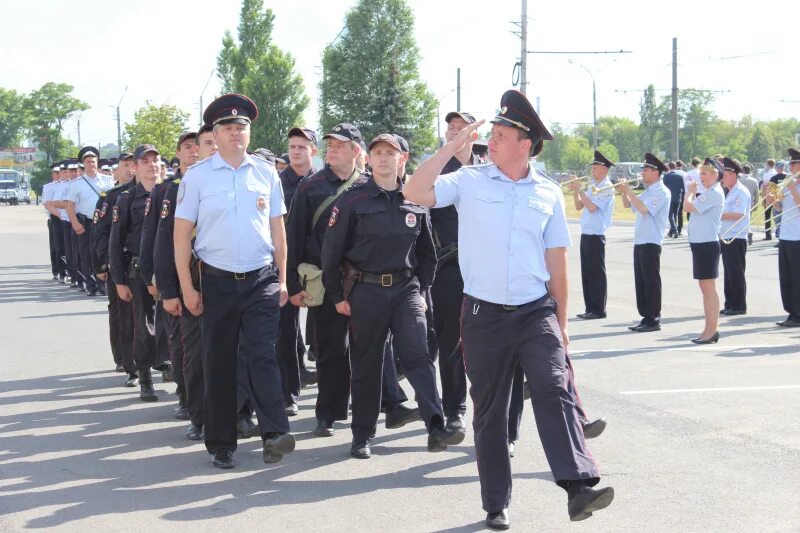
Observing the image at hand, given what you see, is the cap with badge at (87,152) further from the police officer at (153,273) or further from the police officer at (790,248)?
the police officer at (790,248)

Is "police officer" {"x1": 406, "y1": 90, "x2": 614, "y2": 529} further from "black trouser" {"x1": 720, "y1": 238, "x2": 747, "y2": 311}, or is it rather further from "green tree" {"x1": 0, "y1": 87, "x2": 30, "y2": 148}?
"green tree" {"x1": 0, "y1": 87, "x2": 30, "y2": 148}

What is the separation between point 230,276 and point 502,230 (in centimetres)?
209

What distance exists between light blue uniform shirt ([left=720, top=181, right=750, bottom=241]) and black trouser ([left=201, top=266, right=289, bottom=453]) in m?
8.89

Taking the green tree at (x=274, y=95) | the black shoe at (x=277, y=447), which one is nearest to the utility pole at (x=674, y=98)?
the black shoe at (x=277, y=447)

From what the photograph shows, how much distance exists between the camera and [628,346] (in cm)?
1210

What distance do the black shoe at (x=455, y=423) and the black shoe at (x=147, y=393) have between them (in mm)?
2897

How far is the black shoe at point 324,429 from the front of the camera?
796cm

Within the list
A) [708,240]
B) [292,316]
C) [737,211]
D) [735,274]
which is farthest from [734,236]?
[292,316]

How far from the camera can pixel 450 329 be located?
25.2ft

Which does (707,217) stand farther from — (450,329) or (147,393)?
(147,393)

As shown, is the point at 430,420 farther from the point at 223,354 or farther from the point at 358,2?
the point at 358,2

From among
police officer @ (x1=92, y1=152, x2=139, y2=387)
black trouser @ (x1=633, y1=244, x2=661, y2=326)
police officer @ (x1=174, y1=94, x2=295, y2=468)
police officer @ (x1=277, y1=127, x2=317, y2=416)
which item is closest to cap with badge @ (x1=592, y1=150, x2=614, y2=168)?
black trouser @ (x1=633, y1=244, x2=661, y2=326)

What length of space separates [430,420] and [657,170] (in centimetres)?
746

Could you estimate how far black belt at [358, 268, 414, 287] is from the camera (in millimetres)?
7199
